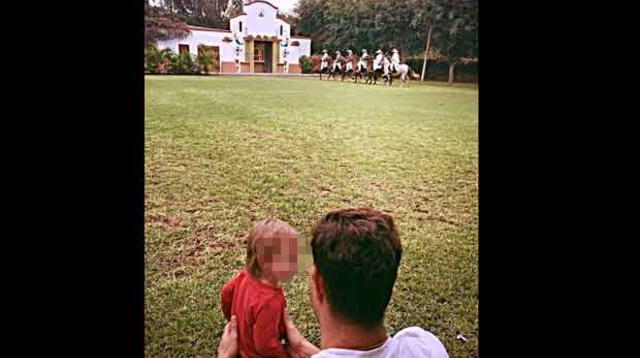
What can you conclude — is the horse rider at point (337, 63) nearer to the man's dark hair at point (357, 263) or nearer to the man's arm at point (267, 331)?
the man's dark hair at point (357, 263)

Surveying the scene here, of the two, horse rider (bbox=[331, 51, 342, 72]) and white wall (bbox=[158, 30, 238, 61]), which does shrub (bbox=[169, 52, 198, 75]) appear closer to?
white wall (bbox=[158, 30, 238, 61])

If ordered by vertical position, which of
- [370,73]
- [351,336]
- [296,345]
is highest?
[370,73]

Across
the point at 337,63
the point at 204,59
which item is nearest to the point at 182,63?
the point at 204,59

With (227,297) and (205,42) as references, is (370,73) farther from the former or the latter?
(227,297)

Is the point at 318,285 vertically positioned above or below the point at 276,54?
below

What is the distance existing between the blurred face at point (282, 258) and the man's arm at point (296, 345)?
0.15 m

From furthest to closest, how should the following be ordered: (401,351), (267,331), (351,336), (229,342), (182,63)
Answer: (182,63) < (229,342) < (267,331) < (351,336) < (401,351)

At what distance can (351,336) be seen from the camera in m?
1.76

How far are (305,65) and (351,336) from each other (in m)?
1.07

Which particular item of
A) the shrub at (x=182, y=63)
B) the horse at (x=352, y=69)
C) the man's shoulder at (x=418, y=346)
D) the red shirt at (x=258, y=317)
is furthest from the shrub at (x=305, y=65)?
the man's shoulder at (x=418, y=346)

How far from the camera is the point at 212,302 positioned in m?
2.06
